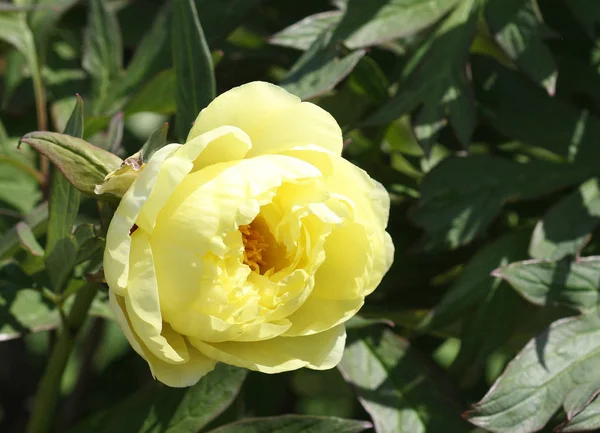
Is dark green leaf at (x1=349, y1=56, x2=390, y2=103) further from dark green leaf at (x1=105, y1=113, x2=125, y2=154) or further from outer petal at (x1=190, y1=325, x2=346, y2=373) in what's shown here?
Answer: outer petal at (x1=190, y1=325, x2=346, y2=373)

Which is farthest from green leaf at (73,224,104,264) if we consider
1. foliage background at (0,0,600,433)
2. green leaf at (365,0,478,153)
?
green leaf at (365,0,478,153)

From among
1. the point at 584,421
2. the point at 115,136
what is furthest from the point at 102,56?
the point at 584,421

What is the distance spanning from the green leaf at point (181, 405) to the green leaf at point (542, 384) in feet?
1.03

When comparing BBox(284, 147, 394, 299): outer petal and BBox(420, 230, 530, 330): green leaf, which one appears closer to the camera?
BBox(284, 147, 394, 299): outer petal

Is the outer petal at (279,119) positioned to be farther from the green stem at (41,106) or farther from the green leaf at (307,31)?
the green stem at (41,106)

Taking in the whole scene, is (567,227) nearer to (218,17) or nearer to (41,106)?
(218,17)

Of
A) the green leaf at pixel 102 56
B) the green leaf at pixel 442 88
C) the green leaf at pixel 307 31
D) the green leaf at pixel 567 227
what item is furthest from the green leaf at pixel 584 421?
the green leaf at pixel 102 56

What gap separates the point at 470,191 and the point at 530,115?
0.19 m

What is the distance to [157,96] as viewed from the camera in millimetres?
1237

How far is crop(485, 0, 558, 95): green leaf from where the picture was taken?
1166 millimetres

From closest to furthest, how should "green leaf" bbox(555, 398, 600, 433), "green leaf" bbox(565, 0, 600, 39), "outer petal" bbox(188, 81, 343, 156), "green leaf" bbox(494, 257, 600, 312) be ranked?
1. "outer petal" bbox(188, 81, 343, 156)
2. "green leaf" bbox(555, 398, 600, 433)
3. "green leaf" bbox(494, 257, 600, 312)
4. "green leaf" bbox(565, 0, 600, 39)

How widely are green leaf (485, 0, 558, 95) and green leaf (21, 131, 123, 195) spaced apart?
651 mm

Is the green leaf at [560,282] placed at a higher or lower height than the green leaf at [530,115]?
lower

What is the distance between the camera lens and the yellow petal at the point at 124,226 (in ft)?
2.34
